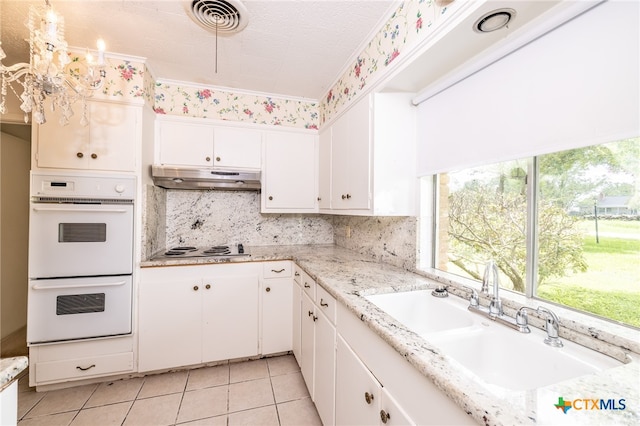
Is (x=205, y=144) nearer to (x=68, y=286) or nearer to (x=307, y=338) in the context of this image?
(x=68, y=286)

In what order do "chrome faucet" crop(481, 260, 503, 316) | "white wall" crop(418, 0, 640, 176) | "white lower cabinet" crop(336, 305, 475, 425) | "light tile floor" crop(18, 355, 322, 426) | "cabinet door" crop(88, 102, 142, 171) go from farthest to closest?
"cabinet door" crop(88, 102, 142, 171) → "light tile floor" crop(18, 355, 322, 426) → "chrome faucet" crop(481, 260, 503, 316) → "white wall" crop(418, 0, 640, 176) → "white lower cabinet" crop(336, 305, 475, 425)

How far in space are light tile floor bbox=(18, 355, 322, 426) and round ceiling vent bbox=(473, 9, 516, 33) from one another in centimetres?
226

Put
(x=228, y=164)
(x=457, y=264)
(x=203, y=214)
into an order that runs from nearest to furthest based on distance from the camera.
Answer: (x=457, y=264) < (x=228, y=164) < (x=203, y=214)

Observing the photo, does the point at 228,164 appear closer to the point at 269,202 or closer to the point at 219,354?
the point at 269,202

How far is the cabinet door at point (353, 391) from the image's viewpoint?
39.7 inches

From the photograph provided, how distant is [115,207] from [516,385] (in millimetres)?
2479

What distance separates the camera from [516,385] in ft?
3.05

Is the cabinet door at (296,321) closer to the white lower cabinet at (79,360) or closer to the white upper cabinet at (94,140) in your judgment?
the white lower cabinet at (79,360)

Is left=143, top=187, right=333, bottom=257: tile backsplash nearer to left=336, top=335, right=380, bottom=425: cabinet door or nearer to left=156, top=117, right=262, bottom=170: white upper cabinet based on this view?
left=156, top=117, right=262, bottom=170: white upper cabinet

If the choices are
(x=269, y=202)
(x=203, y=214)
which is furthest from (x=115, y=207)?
(x=269, y=202)

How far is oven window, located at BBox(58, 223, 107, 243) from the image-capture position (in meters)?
1.84

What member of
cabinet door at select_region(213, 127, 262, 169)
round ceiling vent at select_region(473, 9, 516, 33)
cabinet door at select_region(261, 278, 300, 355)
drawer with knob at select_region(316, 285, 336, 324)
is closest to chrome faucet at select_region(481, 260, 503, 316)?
drawer with knob at select_region(316, 285, 336, 324)

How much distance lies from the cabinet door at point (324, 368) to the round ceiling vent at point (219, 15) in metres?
1.84

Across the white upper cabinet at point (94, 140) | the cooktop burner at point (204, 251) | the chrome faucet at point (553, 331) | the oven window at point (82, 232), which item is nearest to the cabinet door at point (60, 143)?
the white upper cabinet at point (94, 140)
